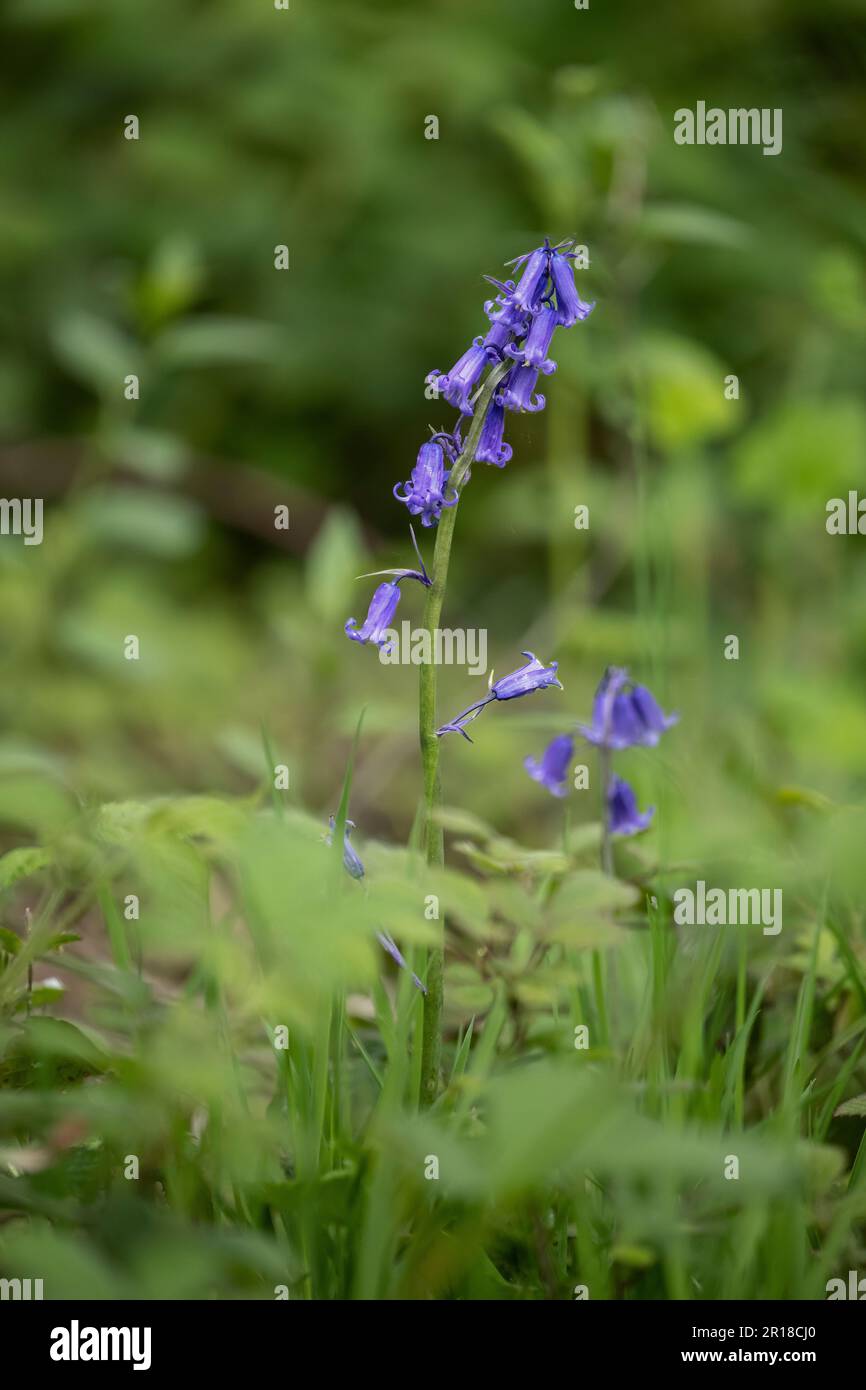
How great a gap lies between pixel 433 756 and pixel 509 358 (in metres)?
0.50

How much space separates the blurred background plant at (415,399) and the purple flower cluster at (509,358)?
0.47 metres

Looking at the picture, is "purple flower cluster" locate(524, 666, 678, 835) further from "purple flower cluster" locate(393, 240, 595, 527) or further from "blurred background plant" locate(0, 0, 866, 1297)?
"purple flower cluster" locate(393, 240, 595, 527)

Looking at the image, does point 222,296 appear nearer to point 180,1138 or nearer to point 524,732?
point 524,732

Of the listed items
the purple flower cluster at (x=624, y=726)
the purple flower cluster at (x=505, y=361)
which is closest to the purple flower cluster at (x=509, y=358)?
the purple flower cluster at (x=505, y=361)

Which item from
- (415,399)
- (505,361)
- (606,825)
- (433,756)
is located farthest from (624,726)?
(415,399)

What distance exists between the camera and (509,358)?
57.1 inches

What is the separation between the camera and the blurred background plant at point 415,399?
2.83 m

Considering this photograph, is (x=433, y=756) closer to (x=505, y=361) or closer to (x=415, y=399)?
(x=505, y=361)

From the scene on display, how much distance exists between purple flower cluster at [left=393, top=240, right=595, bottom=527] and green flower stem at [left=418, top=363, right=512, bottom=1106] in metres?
0.03

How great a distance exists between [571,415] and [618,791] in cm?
291

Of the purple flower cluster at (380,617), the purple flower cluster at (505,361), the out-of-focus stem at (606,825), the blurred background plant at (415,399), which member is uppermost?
the blurred background plant at (415,399)

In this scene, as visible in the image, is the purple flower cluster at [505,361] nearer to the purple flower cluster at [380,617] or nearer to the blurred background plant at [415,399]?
the purple flower cluster at [380,617]

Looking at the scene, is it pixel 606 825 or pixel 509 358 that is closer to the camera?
pixel 509 358

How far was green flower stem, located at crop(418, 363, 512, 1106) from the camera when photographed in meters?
1.39
